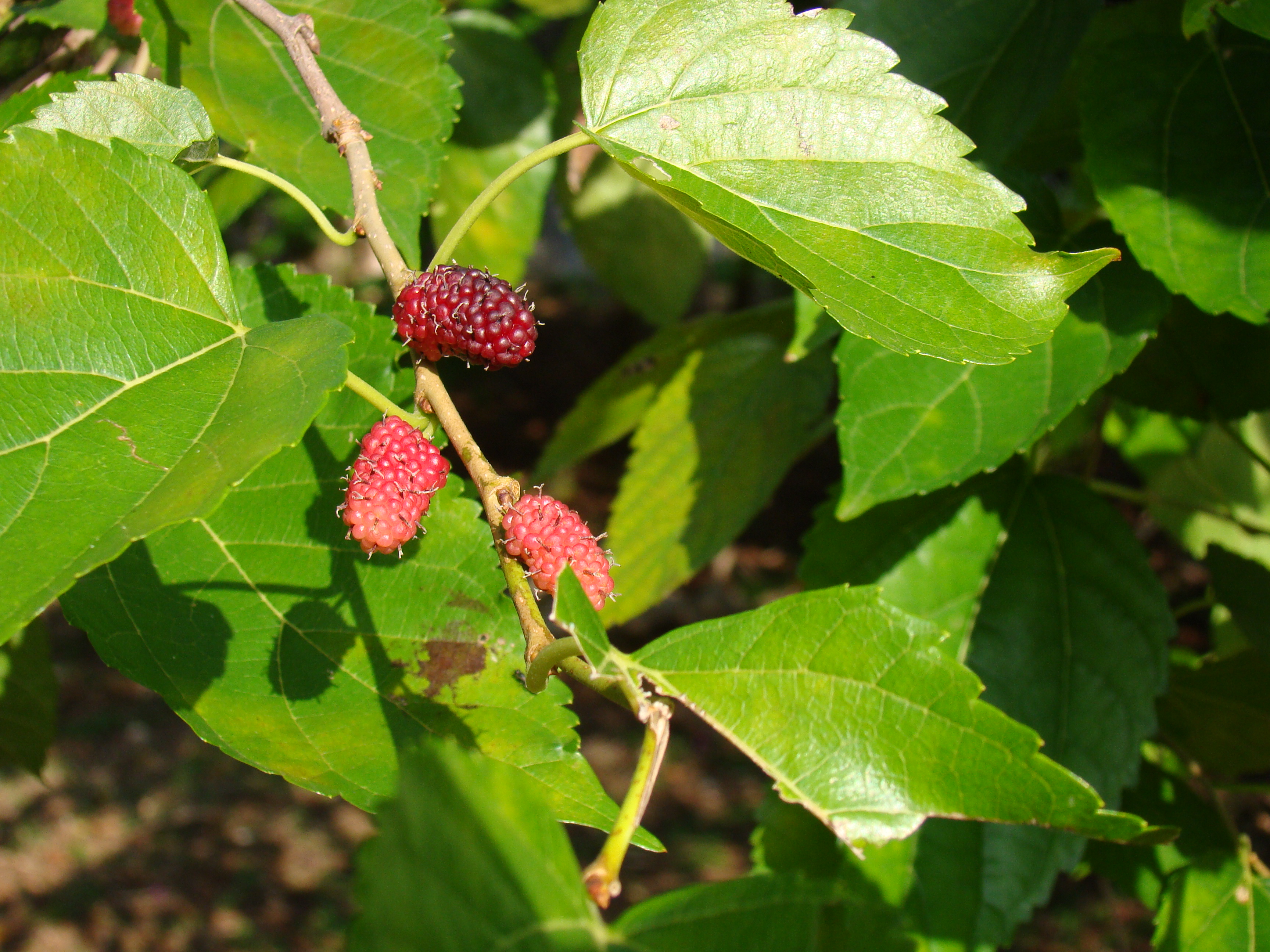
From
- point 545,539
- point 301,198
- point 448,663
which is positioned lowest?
point 448,663

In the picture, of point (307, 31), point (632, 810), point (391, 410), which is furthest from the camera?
point (307, 31)

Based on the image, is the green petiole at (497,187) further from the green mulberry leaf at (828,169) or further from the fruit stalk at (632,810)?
the fruit stalk at (632,810)

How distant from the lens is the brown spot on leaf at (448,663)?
A: 61 cm

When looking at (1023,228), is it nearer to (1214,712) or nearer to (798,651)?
(798,651)

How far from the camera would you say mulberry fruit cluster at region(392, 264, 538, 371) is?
56 centimetres

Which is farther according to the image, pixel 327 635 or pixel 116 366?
pixel 327 635

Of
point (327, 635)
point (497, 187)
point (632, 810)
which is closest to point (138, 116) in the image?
point (497, 187)

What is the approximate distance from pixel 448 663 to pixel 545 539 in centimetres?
15

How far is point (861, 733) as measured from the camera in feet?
1.69

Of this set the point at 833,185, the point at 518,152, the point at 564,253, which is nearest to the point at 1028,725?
the point at 833,185

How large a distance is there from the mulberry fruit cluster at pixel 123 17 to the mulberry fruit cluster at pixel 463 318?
55 centimetres

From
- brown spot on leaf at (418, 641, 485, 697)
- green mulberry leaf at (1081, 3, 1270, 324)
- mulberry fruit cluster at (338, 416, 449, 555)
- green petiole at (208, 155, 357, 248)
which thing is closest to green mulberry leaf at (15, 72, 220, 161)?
green petiole at (208, 155, 357, 248)

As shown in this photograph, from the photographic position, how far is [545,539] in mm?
511

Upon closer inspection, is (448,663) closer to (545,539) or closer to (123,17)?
(545,539)
